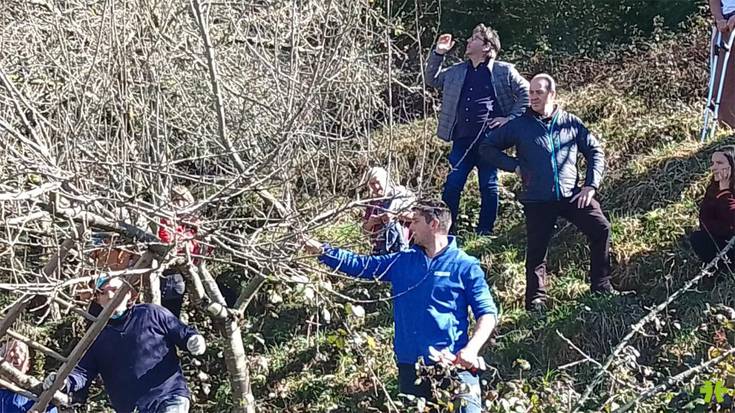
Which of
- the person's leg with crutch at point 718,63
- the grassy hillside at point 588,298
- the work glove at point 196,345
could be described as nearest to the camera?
the work glove at point 196,345

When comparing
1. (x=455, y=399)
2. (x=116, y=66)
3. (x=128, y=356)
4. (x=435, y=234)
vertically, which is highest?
(x=116, y=66)

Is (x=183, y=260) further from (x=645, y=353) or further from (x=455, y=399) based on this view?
(x=645, y=353)

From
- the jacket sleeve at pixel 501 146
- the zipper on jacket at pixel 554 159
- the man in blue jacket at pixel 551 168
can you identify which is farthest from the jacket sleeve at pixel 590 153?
the jacket sleeve at pixel 501 146

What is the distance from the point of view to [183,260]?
566cm

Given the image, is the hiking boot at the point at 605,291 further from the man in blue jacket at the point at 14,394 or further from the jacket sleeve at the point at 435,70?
the man in blue jacket at the point at 14,394

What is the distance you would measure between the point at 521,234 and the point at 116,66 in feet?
14.5

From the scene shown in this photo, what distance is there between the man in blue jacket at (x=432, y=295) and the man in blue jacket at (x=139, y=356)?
1.14 meters

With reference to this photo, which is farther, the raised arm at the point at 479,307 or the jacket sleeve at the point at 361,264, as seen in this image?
the jacket sleeve at the point at 361,264

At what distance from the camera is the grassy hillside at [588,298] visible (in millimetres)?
6770

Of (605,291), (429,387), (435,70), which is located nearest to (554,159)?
(605,291)

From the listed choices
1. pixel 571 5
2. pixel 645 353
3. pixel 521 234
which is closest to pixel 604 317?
pixel 645 353

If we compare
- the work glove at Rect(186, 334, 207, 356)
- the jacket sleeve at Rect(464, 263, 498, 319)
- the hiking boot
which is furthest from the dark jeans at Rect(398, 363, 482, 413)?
the hiking boot

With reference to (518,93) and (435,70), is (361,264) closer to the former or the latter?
(518,93)

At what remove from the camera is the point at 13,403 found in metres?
6.16
